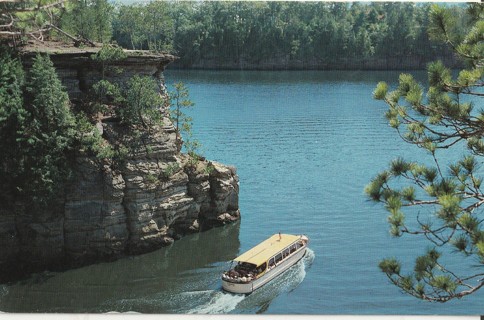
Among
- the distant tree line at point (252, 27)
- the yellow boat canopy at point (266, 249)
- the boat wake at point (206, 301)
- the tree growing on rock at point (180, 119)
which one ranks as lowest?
the boat wake at point (206, 301)

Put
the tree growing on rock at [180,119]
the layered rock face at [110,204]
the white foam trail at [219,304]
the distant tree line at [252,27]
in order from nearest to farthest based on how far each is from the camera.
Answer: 1. the white foam trail at [219,304]
2. the layered rock face at [110,204]
3. the distant tree line at [252,27]
4. the tree growing on rock at [180,119]

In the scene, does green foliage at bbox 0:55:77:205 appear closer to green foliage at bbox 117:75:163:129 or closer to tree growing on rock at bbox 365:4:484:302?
green foliage at bbox 117:75:163:129

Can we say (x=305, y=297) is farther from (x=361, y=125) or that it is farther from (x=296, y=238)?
(x=361, y=125)

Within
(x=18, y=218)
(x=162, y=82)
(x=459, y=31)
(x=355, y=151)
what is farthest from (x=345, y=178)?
(x=459, y=31)

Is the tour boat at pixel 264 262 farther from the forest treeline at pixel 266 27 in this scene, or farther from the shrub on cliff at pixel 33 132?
the forest treeline at pixel 266 27

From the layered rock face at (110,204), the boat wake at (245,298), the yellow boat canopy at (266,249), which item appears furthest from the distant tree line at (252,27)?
the boat wake at (245,298)

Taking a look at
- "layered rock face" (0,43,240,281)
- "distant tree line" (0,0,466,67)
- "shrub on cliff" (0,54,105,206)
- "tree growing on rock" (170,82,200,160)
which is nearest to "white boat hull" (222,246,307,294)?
"layered rock face" (0,43,240,281)

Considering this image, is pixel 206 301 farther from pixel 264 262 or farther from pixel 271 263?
pixel 271 263

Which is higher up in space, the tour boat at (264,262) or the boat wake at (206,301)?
the tour boat at (264,262)
